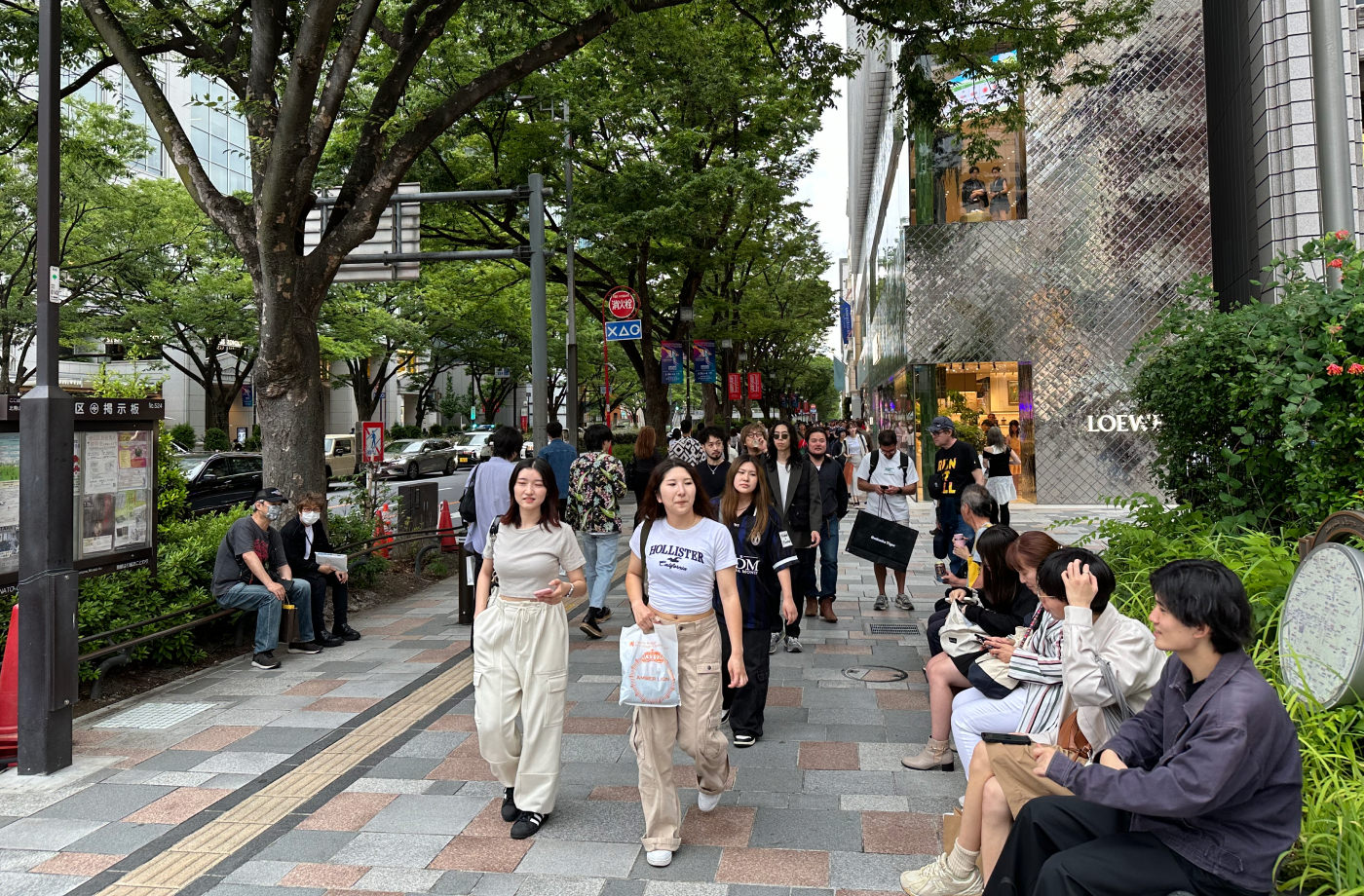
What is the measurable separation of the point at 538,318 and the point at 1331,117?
30.0ft

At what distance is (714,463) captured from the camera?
816cm

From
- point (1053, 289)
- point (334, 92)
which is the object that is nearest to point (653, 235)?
point (1053, 289)

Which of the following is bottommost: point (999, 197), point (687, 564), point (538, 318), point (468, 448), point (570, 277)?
point (687, 564)

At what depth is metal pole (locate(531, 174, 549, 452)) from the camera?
42.5ft

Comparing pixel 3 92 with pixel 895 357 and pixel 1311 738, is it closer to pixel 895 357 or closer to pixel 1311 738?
pixel 1311 738

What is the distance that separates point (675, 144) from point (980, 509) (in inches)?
504

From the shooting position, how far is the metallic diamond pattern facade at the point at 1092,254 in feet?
57.8

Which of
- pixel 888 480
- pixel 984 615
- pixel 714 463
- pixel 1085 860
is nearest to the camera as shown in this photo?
pixel 1085 860

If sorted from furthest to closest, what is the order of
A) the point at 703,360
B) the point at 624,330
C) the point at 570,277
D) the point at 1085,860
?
1. the point at 703,360
2. the point at 570,277
3. the point at 624,330
4. the point at 1085,860

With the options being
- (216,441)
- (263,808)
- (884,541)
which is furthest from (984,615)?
(216,441)

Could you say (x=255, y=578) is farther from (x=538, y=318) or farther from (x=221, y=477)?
(x=221, y=477)

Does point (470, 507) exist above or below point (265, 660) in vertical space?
above

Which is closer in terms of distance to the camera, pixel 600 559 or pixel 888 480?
pixel 600 559

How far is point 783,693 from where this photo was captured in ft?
20.7
